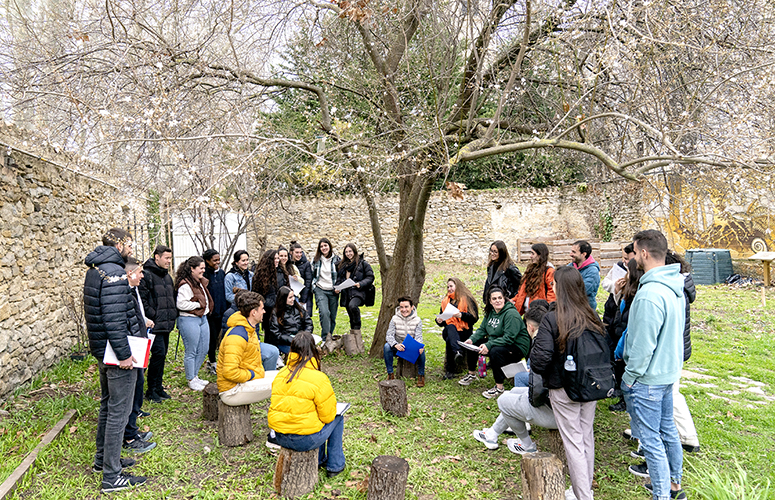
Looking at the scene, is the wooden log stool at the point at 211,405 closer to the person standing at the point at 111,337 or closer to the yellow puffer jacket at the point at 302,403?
the person standing at the point at 111,337

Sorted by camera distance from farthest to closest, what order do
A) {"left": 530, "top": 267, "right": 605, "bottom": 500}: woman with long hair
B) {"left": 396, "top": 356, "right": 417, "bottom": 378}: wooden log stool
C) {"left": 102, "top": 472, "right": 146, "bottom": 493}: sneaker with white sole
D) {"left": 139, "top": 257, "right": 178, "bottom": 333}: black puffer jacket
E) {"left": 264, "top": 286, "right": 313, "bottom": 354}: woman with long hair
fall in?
1. {"left": 396, "top": 356, "right": 417, "bottom": 378}: wooden log stool
2. {"left": 264, "top": 286, "right": 313, "bottom": 354}: woman with long hair
3. {"left": 139, "top": 257, "right": 178, "bottom": 333}: black puffer jacket
4. {"left": 102, "top": 472, "right": 146, "bottom": 493}: sneaker with white sole
5. {"left": 530, "top": 267, "right": 605, "bottom": 500}: woman with long hair

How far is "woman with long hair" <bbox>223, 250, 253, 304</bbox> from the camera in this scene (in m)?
6.20

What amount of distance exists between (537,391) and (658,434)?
80 cm

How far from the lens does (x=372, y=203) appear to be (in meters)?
6.52

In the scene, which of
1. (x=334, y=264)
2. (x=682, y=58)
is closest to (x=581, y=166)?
(x=682, y=58)

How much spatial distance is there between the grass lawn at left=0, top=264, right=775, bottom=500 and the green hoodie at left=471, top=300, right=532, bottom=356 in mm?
713

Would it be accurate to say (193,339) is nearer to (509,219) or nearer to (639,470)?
(639,470)

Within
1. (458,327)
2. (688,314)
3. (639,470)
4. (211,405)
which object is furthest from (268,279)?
(688,314)

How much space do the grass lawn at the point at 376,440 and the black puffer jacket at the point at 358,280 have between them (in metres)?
1.10

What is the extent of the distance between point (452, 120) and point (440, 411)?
11.7ft

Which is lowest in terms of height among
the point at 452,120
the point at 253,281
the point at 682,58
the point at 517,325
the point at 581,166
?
the point at 517,325

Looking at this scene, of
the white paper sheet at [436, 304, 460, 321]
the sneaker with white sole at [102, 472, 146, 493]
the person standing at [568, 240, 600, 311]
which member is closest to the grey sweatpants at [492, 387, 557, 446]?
the white paper sheet at [436, 304, 460, 321]

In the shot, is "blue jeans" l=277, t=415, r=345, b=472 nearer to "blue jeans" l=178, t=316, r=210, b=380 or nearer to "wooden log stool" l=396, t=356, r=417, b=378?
"wooden log stool" l=396, t=356, r=417, b=378

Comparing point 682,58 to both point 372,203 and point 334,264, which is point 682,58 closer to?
point 372,203
